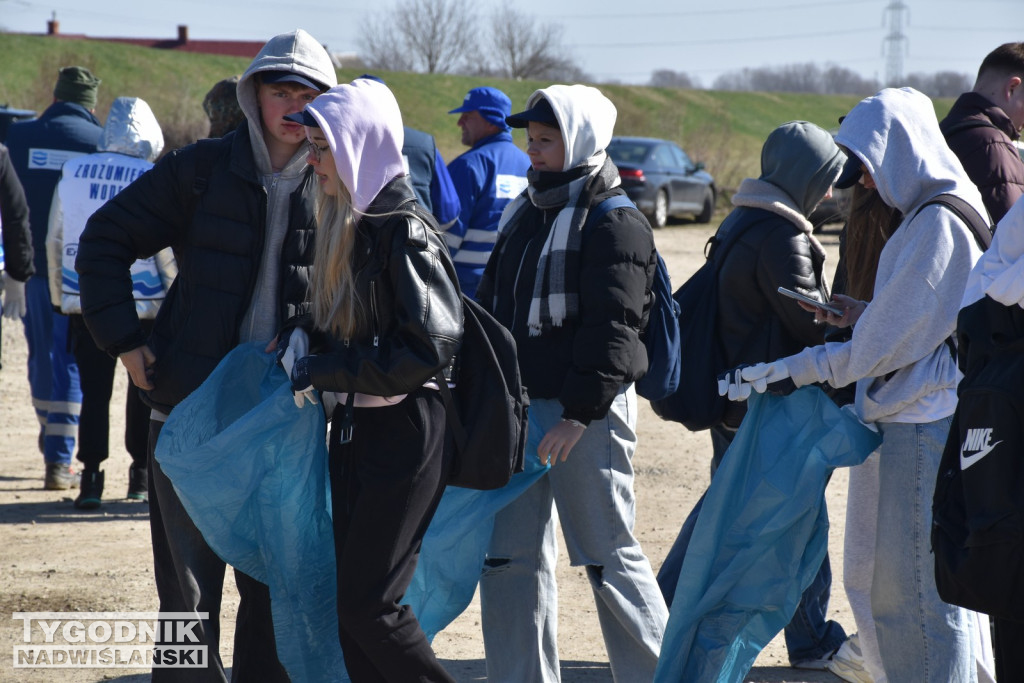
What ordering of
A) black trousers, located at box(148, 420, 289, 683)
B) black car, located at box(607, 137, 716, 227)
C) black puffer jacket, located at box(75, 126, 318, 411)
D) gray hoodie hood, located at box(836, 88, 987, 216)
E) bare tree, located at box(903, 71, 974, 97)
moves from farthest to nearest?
bare tree, located at box(903, 71, 974, 97) < black car, located at box(607, 137, 716, 227) < black trousers, located at box(148, 420, 289, 683) < black puffer jacket, located at box(75, 126, 318, 411) < gray hoodie hood, located at box(836, 88, 987, 216)

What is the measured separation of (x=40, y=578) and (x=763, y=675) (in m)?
3.23

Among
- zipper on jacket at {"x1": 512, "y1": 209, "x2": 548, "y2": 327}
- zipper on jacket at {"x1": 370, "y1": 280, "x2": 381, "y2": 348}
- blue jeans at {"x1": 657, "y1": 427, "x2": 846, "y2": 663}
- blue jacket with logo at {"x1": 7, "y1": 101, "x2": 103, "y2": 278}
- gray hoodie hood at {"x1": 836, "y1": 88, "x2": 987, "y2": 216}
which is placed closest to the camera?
zipper on jacket at {"x1": 370, "y1": 280, "x2": 381, "y2": 348}

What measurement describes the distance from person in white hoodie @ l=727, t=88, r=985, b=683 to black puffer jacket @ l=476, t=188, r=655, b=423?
0.57 m

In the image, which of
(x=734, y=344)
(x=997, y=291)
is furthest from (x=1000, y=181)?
(x=997, y=291)

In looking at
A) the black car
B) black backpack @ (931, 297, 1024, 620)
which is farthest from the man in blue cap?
the black car

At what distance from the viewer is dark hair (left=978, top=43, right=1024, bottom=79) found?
514 cm

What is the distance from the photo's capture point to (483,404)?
3.14 metres

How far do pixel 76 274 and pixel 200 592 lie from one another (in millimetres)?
3007

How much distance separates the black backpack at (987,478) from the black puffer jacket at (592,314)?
45.1 inches

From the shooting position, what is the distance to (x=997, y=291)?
2414mm

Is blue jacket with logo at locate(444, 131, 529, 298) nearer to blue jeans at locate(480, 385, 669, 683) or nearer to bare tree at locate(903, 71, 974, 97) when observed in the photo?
blue jeans at locate(480, 385, 669, 683)

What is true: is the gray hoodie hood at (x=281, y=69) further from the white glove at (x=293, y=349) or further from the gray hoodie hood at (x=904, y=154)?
the gray hoodie hood at (x=904, y=154)

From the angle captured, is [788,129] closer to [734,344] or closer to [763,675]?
[734,344]

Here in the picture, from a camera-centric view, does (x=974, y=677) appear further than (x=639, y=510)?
No
